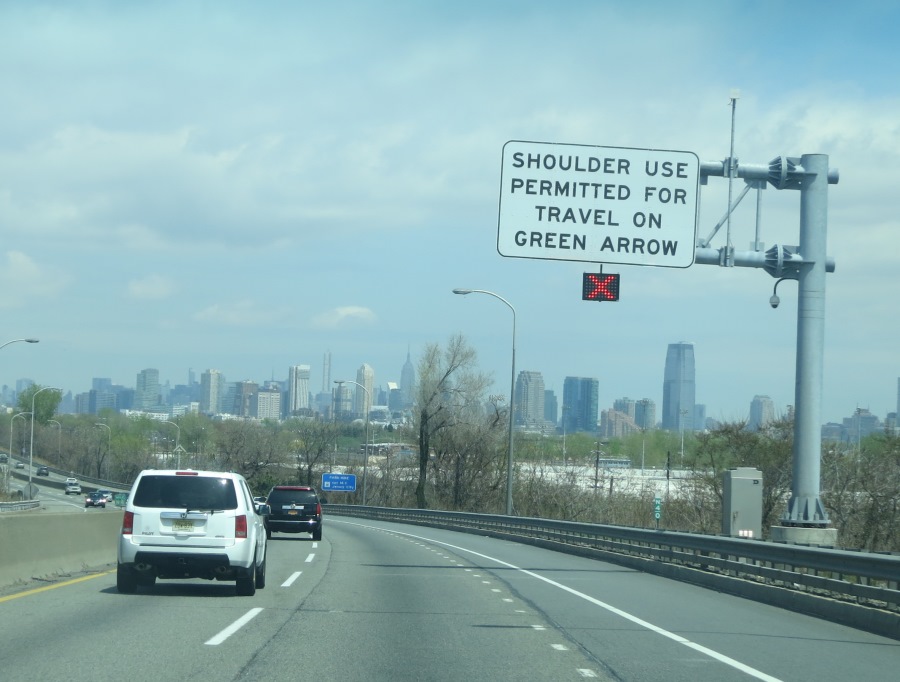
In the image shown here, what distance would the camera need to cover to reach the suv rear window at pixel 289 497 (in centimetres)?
3653

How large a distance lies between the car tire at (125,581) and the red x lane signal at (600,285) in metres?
8.61

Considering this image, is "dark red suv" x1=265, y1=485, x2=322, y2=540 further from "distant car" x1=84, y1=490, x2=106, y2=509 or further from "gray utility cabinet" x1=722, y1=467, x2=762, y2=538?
"distant car" x1=84, y1=490, x2=106, y2=509

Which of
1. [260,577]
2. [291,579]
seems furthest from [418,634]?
[291,579]

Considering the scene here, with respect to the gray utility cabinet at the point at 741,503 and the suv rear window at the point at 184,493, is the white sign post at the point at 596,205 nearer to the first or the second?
the suv rear window at the point at 184,493

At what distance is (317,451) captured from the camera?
343 feet

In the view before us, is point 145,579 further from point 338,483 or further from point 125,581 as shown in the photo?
point 338,483

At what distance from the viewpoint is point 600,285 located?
1889 centimetres

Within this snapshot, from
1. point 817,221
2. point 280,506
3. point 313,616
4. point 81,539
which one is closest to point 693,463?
point 280,506

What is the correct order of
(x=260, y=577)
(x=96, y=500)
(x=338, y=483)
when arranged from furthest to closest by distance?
(x=338, y=483) < (x=96, y=500) < (x=260, y=577)

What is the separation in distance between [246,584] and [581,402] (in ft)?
563

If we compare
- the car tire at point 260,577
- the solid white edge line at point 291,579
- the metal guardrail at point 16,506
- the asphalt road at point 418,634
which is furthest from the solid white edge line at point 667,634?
the metal guardrail at point 16,506

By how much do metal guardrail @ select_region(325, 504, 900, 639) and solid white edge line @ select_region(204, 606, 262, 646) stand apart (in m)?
7.58

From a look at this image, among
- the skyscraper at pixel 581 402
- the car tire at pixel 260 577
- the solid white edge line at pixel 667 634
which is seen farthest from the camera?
the skyscraper at pixel 581 402

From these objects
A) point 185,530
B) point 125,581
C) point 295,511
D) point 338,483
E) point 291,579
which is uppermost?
point 185,530
